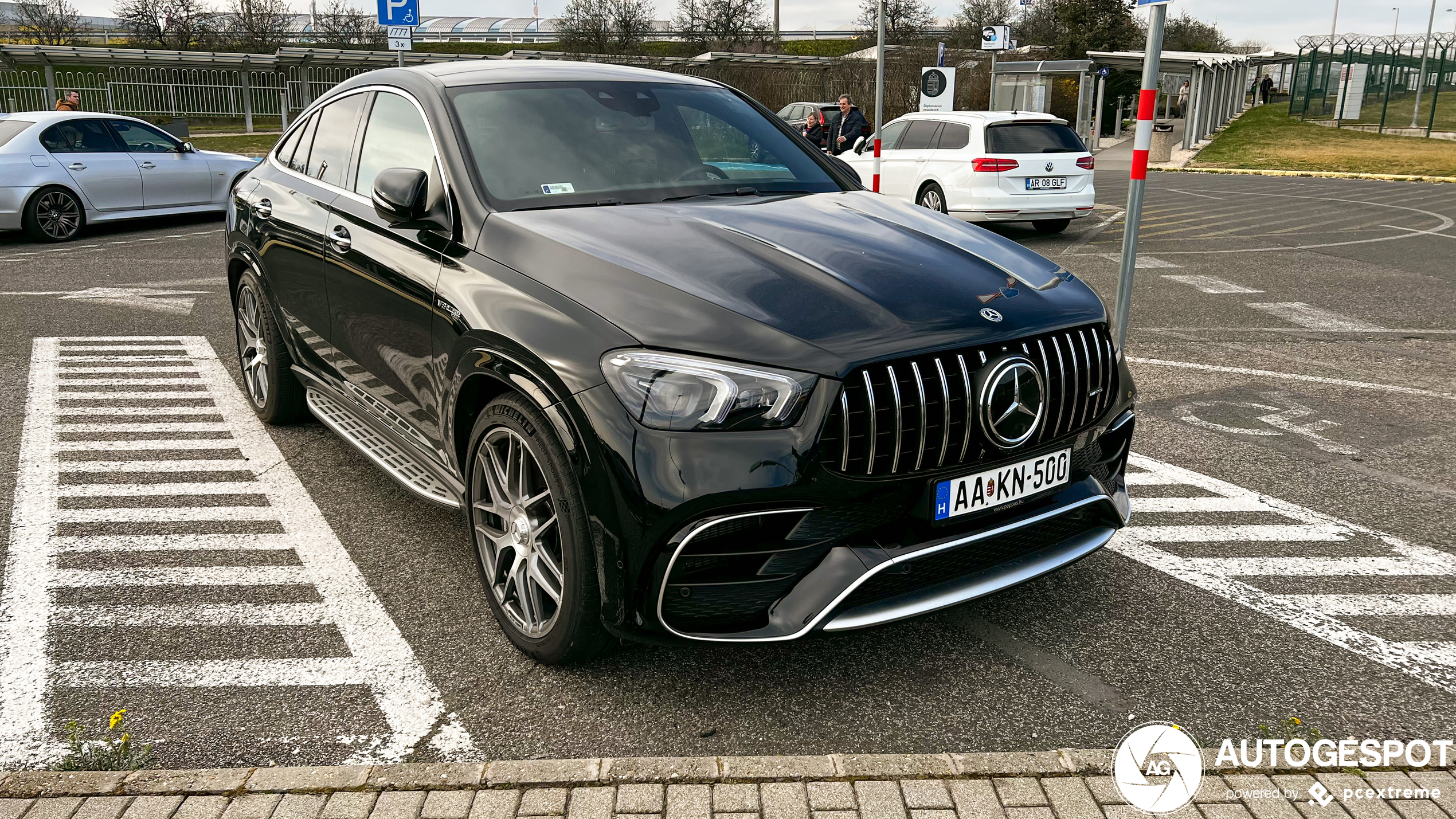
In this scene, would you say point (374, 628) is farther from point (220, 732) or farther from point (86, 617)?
point (86, 617)

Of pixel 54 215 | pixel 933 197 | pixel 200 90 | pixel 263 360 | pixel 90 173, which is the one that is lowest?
pixel 54 215

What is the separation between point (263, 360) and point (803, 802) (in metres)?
4.24

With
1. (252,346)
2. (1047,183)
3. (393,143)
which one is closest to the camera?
(393,143)

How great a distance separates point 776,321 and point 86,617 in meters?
2.54

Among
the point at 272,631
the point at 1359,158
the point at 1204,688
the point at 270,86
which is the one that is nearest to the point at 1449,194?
the point at 1359,158

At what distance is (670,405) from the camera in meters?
2.87

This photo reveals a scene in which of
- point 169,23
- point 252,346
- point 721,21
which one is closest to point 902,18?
point 721,21

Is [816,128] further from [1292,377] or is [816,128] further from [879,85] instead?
[1292,377]

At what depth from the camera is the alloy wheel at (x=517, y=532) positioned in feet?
10.7

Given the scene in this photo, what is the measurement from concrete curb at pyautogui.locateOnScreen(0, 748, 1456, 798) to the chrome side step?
120 cm

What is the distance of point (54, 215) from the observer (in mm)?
13766

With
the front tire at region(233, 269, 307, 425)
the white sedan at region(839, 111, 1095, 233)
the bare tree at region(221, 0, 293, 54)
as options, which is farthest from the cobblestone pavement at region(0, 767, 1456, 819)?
the bare tree at region(221, 0, 293, 54)

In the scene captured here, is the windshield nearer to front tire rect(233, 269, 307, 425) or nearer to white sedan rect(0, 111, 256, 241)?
front tire rect(233, 269, 307, 425)

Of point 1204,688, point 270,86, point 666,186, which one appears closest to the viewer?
point 1204,688
